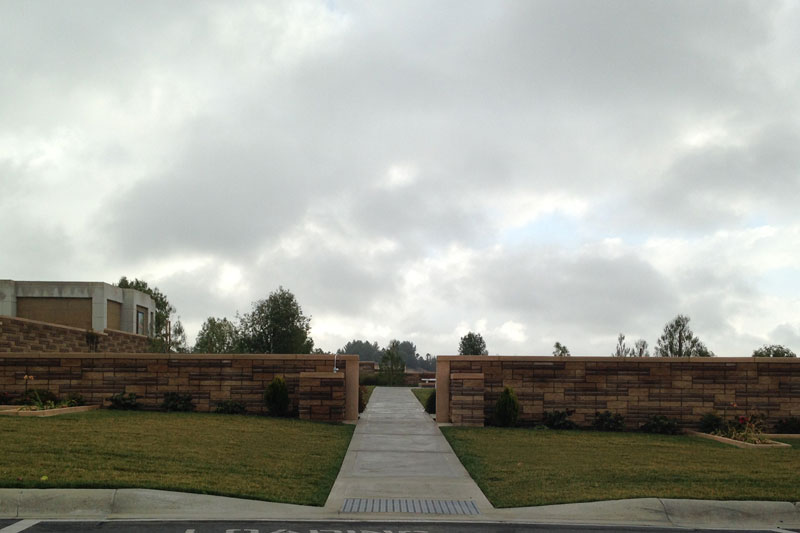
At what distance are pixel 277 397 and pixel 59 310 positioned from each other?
1447 inches

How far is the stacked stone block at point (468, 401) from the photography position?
65.3 ft

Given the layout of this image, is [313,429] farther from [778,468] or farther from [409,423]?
[778,468]

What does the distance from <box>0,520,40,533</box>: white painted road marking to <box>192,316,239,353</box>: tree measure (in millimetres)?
33369

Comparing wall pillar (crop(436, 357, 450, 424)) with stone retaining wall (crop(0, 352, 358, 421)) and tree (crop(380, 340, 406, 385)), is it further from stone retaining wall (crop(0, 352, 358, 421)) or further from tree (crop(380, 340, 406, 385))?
tree (crop(380, 340, 406, 385))

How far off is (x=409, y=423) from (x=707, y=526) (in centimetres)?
1119

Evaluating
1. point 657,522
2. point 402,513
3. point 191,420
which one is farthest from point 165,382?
point 657,522

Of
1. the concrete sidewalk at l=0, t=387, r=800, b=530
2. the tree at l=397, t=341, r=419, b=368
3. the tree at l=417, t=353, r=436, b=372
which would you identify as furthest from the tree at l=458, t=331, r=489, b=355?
the tree at l=397, t=341, r=419, b=368

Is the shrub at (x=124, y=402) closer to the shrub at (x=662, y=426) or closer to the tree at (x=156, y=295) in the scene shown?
the shrub at (x=662, y=426)

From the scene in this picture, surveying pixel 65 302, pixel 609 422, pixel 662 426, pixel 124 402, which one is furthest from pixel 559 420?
pixel 65 302

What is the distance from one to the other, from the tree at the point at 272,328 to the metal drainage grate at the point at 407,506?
3352 centimetres

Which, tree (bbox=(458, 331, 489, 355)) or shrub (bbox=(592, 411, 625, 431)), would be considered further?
tree (bbox=(458, 331, 489, 355))

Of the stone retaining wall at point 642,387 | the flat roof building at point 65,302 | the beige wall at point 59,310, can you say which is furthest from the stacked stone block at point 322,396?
the beige wall at point 59,310

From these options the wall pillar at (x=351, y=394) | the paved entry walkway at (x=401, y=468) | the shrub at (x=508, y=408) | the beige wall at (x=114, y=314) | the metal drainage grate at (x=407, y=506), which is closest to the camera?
the metal drainage grate at (x=407, y=506)

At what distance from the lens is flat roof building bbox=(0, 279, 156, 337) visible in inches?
1941
